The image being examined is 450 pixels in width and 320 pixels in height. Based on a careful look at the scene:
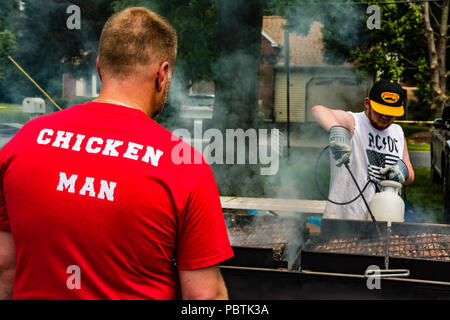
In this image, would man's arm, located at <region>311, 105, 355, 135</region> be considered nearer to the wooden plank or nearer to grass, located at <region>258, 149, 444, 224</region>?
the wooden plank

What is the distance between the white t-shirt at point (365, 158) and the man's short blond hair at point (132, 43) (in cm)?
245

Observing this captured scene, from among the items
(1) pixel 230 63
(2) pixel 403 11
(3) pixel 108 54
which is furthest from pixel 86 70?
(3) pixel 108 54

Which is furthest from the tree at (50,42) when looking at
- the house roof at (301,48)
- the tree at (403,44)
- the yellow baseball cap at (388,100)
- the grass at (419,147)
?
the house roof at (301,48)

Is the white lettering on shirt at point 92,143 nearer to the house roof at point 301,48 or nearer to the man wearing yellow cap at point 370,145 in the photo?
the man wearing yellow cap at point 370,145

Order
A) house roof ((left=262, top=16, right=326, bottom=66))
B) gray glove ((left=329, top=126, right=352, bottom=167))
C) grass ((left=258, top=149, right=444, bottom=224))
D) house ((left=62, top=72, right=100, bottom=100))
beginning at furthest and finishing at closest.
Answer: house roof ((left=262, top=16, right=326, bottom=66)), house ((left=62, top=72, right=100, bottom=100)), grass ((left=258, top=149, right=444, bottom=224)), gray glove ((left=329, top=126, right=352, bottom=167))

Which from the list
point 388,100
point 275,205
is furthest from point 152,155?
point 275,205

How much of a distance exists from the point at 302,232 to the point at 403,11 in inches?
578

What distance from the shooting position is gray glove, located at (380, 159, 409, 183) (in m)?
3.22

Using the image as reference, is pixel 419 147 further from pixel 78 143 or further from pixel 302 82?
pixel 78 143

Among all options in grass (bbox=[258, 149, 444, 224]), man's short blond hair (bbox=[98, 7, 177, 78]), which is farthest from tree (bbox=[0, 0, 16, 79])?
man's short blond hair (bbox=[98, 7, 177, 78])

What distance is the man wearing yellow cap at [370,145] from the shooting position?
11.0 feet

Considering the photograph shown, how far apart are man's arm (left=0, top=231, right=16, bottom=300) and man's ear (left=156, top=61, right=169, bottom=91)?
65cm
